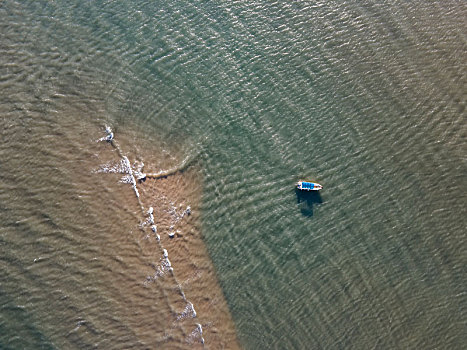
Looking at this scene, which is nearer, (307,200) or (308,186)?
(308,186)

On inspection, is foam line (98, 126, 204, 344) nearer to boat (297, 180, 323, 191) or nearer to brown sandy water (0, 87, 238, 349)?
brown sandy water (0, 87, 238, 349)

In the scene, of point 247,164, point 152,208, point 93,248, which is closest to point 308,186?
point 247,164

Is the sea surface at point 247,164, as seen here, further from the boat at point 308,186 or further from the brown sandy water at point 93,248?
the boat at point 308,186

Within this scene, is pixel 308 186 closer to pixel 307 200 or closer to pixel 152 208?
pixel 307 200

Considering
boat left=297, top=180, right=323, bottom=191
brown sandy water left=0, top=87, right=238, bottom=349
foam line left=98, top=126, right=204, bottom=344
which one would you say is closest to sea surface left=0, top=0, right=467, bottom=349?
brown sandy water left=0, top=87, right=238, bottom=349

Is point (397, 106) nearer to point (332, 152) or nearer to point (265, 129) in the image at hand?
point (332, 152)

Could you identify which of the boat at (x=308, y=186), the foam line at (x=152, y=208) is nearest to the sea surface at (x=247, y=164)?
the foam line at (x=152, y=208)
